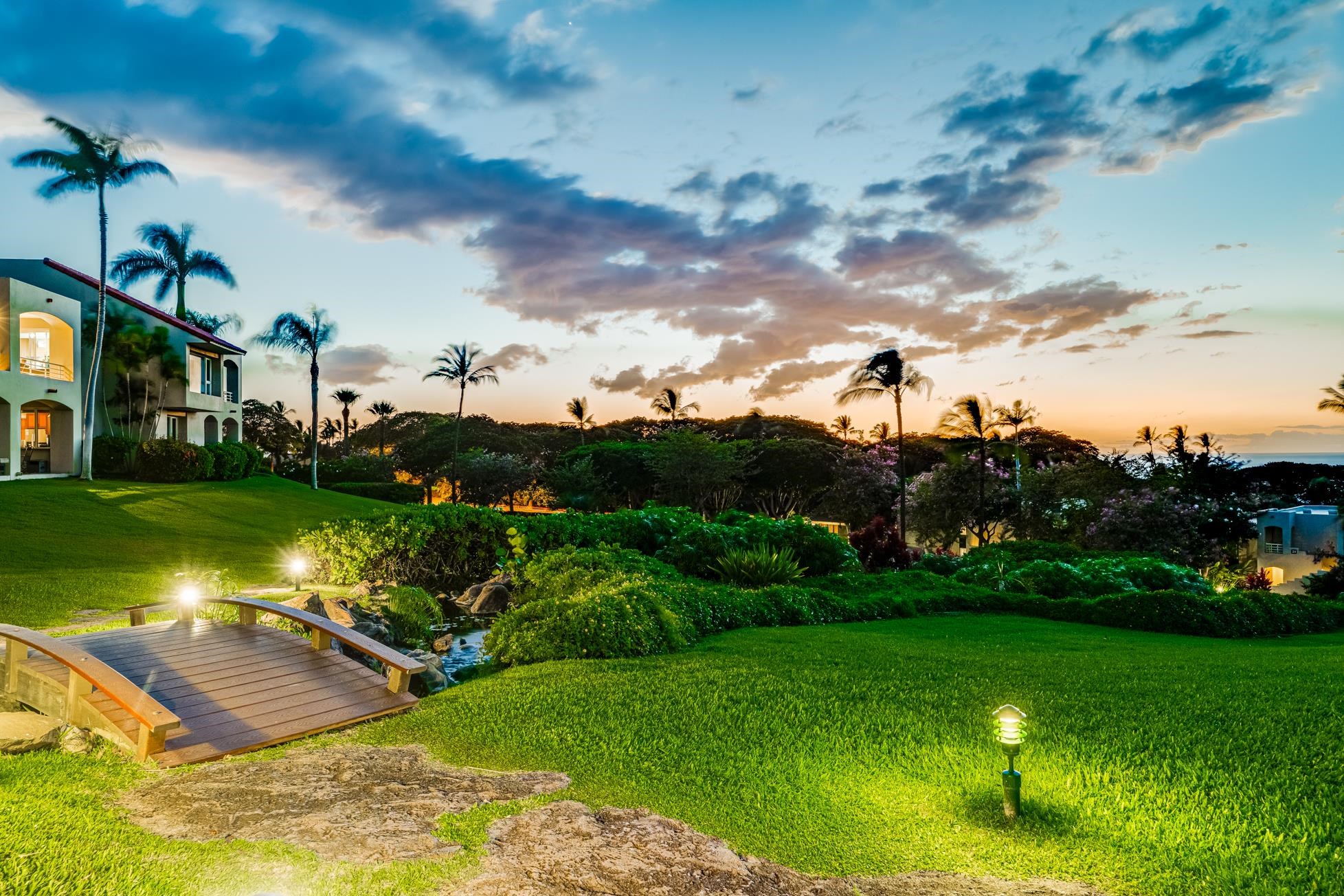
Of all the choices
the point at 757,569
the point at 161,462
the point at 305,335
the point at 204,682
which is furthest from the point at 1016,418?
the point at 161,462

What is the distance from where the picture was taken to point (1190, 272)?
13203 mm

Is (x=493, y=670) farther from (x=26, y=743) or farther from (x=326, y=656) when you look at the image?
(x=26, y=743)

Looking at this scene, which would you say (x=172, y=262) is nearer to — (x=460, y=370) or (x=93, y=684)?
(x=460, y=370)

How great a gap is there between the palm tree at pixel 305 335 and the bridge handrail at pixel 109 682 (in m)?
28.1

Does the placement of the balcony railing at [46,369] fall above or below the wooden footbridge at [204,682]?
above

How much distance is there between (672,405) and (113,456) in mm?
27585

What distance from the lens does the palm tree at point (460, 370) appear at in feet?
111

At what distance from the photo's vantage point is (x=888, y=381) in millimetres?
23234

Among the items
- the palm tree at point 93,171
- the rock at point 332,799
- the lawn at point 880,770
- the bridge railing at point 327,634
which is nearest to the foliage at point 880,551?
the lawn at point 880,770

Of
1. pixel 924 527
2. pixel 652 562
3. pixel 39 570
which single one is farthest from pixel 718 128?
pixel 924 527

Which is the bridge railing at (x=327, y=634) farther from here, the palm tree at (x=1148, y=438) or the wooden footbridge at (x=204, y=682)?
the palm tree at (x=1148, y=438)

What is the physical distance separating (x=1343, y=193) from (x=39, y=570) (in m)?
22.0

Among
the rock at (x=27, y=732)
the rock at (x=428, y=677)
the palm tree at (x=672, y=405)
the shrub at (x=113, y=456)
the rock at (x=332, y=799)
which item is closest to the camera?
the rock at (x=332, y=799)

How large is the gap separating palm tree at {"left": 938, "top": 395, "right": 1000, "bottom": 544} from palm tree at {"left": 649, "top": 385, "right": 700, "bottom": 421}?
23307mm
